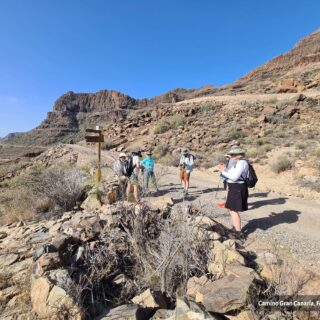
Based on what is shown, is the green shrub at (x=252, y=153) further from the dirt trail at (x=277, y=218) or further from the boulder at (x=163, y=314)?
the boulder at (x=163, y=314)

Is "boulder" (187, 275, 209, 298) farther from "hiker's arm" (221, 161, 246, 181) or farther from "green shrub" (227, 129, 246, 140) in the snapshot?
"green shrub" (227, 129, 246, 140)

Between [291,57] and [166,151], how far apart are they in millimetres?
68543

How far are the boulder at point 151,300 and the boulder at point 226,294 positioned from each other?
0.43 m

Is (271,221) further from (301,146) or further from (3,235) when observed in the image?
(301,146)

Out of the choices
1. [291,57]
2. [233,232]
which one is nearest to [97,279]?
[233,232]

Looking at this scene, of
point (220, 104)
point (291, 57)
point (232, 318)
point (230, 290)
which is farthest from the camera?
point (291, 57)

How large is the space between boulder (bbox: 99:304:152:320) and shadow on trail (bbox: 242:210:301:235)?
128 inches

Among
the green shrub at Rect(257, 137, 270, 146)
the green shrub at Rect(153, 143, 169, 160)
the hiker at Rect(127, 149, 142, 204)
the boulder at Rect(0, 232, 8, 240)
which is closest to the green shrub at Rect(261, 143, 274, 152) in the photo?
the green shrub at Rect(257, 137, 270, 146)

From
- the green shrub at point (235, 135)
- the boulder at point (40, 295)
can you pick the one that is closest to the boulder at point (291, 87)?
the green shrub at point (235, 135)

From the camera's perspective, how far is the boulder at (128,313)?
252cm

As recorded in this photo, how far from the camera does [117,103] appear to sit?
15475 cm

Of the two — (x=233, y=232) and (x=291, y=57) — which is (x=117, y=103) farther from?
(x=233, y=232)

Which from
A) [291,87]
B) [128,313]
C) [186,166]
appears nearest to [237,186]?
[128,313]

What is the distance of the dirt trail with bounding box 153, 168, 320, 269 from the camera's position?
4.70m
